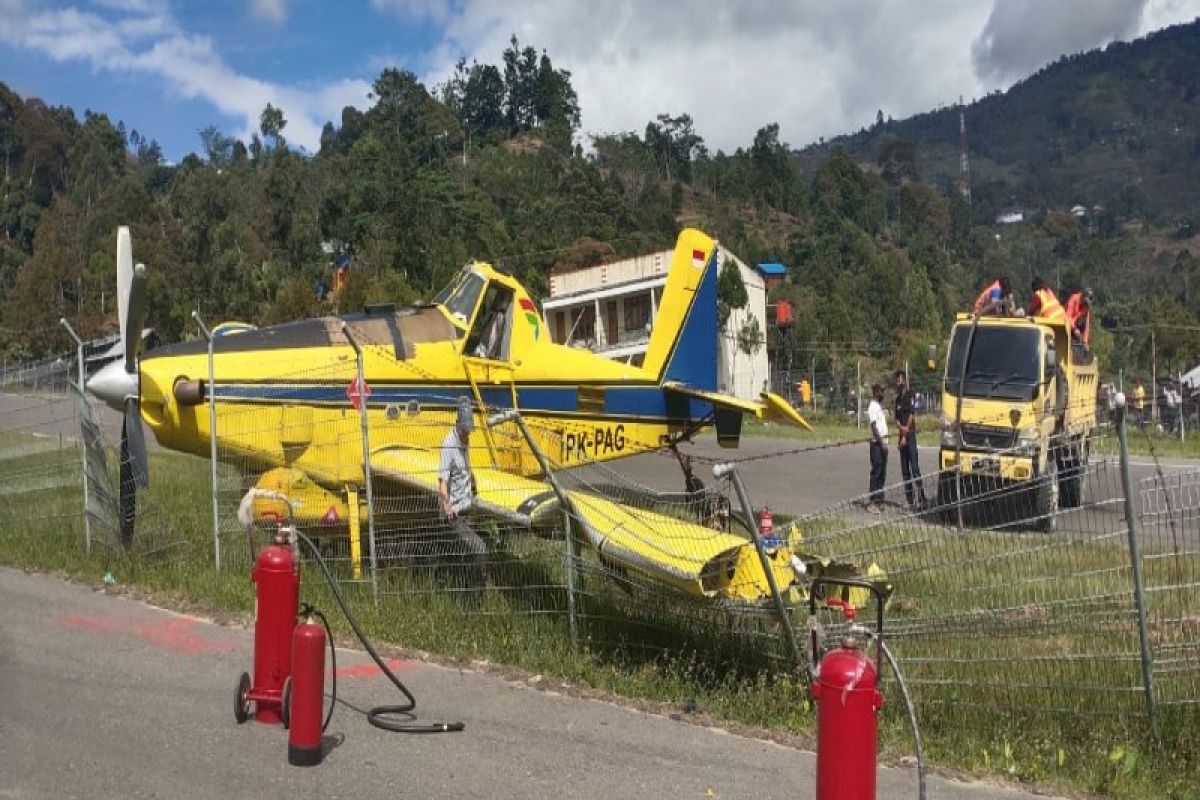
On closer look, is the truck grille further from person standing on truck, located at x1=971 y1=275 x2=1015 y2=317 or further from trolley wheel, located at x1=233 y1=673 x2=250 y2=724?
trolley wheel, located at x1=233 y1=673 x2=250 y2=724

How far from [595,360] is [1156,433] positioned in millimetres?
18795

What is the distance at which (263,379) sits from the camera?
909 centimetres

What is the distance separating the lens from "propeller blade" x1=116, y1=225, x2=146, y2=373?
8.41 metres

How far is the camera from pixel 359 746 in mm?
5188

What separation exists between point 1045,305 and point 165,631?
40.6 feet

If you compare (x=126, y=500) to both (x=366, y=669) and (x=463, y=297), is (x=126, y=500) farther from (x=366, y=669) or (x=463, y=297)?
(x=366, y=669)

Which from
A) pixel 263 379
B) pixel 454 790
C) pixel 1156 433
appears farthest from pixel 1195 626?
pixel 1156 433

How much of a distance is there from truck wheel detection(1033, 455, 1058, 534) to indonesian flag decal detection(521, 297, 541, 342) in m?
5.92

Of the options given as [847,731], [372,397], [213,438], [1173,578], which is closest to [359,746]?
[847,731]

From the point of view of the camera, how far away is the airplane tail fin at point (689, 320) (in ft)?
40.1

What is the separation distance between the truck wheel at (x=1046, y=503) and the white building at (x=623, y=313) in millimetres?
39871

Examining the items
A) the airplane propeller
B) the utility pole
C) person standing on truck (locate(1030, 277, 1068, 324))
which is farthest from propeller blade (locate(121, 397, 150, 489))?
person standing on truck (locate(1030, 277, 1068, 324))

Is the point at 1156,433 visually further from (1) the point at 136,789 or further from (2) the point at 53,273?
(2) the point at 53,273

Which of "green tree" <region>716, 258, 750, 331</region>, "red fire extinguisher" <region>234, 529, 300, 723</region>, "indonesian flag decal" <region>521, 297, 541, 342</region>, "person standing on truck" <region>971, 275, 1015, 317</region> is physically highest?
"green tree" <region>716, 258, 750, 331</region>
